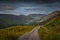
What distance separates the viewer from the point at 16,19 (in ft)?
14.1

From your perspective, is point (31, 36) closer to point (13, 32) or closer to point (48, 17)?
point (13, 32)

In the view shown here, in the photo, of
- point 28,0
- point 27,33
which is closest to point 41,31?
point 27,33

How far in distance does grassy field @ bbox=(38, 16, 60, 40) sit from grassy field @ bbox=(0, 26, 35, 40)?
33 cm

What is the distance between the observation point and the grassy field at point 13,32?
4109 millimetres

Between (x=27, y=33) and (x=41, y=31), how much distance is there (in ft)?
1.25

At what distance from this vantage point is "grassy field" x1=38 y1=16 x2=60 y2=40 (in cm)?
405

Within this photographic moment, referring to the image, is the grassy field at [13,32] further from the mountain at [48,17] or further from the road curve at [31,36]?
the mountain at [48,17]

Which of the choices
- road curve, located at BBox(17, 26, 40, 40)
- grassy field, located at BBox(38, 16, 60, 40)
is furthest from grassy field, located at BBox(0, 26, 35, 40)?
grassy field, located at BBox(38, 16, 60, 40)

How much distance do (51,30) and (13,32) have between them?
1026mm

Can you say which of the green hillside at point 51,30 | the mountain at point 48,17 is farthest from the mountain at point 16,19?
the green hillside at point 51,30

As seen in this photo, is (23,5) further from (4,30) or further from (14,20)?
(4,30)

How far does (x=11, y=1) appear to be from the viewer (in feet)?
14.7

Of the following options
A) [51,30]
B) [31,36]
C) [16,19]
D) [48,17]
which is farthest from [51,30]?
[16,19]

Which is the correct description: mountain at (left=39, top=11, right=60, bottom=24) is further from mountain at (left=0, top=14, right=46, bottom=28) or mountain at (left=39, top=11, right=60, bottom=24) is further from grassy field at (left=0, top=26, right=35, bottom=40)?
grassy field at (left=0, top=26, right=35, bottom=40)
